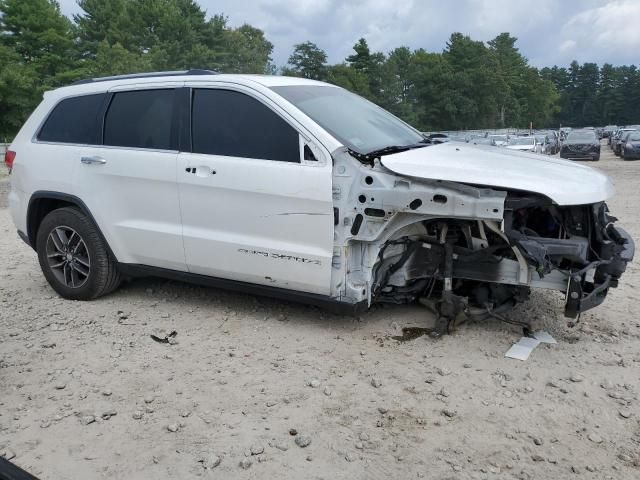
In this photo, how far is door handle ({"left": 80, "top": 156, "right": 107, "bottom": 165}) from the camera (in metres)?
4.90

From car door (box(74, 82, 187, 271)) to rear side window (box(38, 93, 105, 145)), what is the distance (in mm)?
119

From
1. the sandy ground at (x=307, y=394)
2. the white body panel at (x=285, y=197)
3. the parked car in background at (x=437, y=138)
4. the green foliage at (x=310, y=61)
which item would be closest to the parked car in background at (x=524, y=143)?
the parked car in background at (x=437, y=138)

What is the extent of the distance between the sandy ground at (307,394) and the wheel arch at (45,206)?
28.5 inches

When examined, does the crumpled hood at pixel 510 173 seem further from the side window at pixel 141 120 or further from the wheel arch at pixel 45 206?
the wheel arch at pixel 45 206

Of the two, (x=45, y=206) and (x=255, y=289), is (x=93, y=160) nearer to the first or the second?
(x=45, y=206)

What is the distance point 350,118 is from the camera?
463 cm

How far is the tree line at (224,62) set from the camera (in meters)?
41.5

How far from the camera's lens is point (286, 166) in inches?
164

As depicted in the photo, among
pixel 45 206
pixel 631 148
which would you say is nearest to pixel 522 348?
pixel 45 206

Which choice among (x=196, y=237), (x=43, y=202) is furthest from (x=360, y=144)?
(x=43, y=202)

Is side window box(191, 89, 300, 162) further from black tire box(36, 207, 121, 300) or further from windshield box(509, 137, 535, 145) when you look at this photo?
windshield box(509, 137, 535, 145)

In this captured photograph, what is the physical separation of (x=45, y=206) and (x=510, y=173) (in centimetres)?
403

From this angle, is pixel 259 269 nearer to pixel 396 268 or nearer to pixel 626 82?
pixel 396 268

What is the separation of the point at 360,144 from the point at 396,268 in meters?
0.94
